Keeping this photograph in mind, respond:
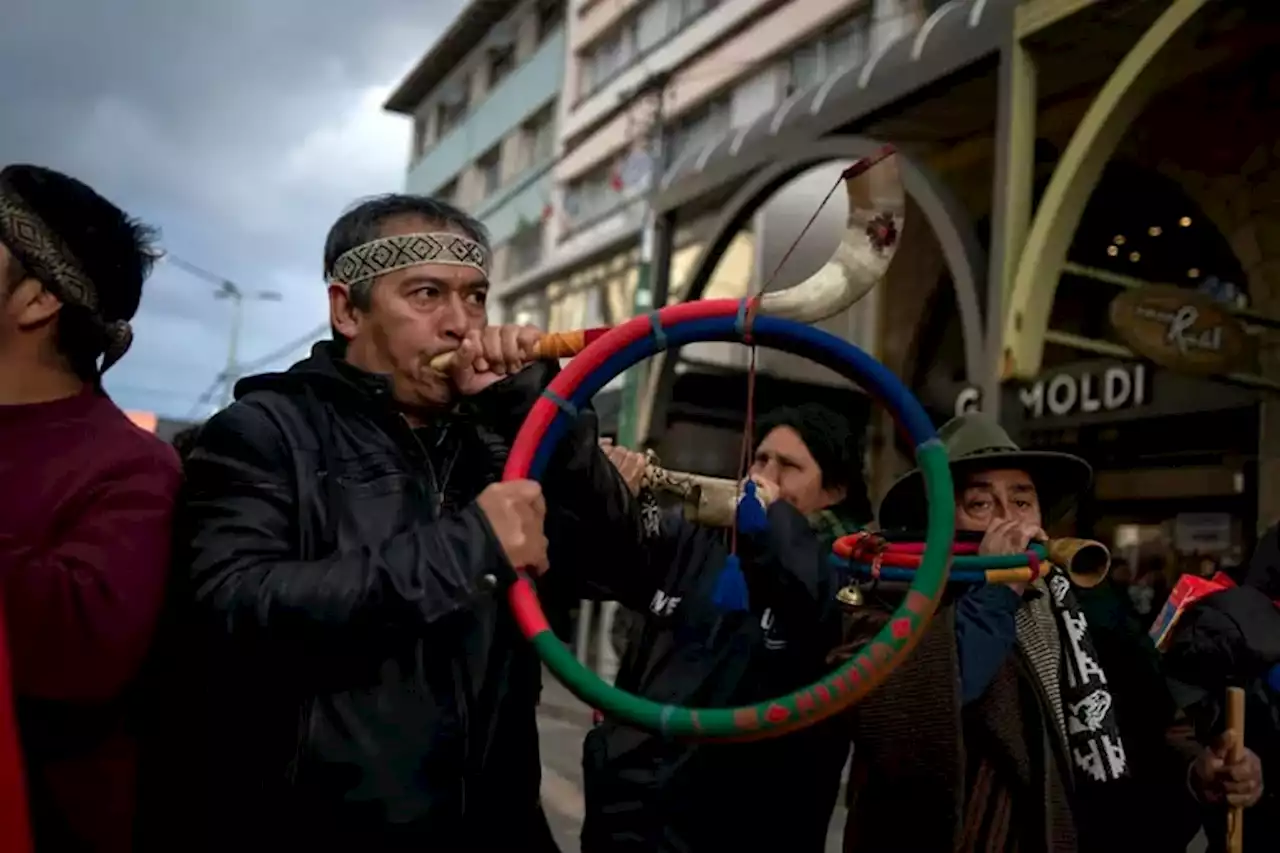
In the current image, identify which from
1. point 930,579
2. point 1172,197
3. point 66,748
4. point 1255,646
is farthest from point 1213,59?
point 66,748

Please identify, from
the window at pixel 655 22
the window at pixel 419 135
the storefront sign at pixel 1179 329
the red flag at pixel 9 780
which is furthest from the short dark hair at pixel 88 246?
the window at pixel 419 135

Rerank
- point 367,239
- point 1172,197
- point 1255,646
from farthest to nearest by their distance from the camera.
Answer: point 1172,197, point 1255,646, point 367,239

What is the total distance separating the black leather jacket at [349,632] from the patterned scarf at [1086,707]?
1.25 meters

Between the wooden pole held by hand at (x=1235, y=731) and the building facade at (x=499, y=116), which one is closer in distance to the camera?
the wooden pole held by hand at (x=1235, y=731)

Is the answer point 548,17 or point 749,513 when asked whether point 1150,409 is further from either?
point 548,17

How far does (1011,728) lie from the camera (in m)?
2.29

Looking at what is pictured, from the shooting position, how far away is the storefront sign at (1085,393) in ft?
28.8

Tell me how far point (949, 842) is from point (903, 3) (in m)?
12.4

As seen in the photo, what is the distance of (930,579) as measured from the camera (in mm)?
1492

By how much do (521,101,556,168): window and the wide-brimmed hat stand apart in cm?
2268

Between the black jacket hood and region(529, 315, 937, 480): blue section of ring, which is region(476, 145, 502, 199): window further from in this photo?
region(529, 315, 937, 480): blue section of ring

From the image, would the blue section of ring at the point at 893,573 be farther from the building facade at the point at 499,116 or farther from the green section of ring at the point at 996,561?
the building facade at the point at 499,116

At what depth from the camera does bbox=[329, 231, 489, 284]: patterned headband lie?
175 cm

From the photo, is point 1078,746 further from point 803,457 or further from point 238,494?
point 238,494
